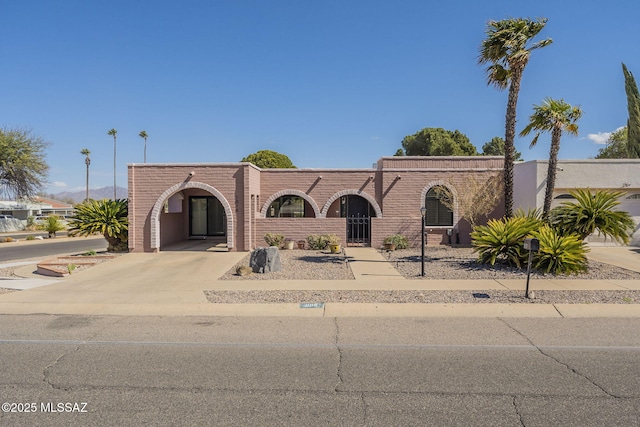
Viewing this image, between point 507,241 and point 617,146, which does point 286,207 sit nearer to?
point 507,241

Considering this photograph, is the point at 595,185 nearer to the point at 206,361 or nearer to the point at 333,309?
the point at 333,309

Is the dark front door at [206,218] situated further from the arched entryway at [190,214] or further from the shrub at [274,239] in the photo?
the shrub at [274,239]

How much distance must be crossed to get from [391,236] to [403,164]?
388 cm

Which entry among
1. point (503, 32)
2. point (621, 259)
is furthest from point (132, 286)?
point (621, 259)

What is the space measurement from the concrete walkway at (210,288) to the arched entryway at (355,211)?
467cm

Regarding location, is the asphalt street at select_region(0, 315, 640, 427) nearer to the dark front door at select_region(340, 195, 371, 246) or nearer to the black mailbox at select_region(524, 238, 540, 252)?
the black mailbox at select_region(524, 238, 540, 252)

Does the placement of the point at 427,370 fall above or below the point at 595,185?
below

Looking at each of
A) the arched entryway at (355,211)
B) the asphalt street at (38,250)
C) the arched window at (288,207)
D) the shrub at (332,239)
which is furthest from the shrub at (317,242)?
the asphalt street at (38,250)

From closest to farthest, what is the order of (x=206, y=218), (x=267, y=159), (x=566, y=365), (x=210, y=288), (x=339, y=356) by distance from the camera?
(x=566, y=365), (x=339, y=356), (x=210, y=288), (x=206, y=218), (x=267, y=159)

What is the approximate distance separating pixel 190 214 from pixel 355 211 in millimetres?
9021

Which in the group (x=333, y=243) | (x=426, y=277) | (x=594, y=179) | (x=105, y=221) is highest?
(x=594, y=179)

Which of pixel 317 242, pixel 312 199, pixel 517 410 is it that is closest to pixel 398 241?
pixel 317 242

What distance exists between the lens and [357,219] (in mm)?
20344

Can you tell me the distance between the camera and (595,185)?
18.5 metres
